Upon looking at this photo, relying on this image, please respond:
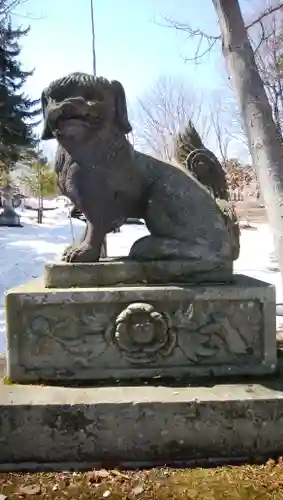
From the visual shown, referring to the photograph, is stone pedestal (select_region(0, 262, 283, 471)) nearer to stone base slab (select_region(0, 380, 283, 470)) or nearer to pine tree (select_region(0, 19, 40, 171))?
stone base slab (select_region(0, 380, 283, 470))

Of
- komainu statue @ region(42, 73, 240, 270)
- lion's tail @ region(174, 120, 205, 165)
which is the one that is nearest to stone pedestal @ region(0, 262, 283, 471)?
komainu statue @ region(42, 73, 240, 270)

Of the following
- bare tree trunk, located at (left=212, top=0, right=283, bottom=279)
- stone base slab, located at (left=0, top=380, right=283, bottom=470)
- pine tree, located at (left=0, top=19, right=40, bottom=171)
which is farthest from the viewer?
pine tree, located at (left=0, top=19, right=40, bottom=171)

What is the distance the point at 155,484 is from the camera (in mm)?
2105

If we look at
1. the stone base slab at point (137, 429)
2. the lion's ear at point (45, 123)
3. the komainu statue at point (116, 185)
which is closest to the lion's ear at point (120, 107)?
the komainu statue at point (116, 185)

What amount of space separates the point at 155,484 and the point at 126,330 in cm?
75

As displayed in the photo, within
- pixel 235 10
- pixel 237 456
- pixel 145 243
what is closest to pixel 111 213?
pixel 145 243

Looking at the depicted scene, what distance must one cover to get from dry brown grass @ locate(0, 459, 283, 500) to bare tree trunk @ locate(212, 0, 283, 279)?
2.74m

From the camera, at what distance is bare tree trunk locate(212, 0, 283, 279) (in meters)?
4.47

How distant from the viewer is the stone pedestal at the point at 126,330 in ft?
8.26

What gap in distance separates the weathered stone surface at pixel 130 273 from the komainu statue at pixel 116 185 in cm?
5

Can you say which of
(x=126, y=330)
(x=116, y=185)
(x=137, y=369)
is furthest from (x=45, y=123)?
(x=137, y=369)

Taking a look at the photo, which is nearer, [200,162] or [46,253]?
[200,162]

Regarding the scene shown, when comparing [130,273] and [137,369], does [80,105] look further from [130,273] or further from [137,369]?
[137,369]

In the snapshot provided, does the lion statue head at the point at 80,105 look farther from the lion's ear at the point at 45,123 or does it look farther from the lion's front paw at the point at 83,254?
the lion's front paw at the point at 83,254
